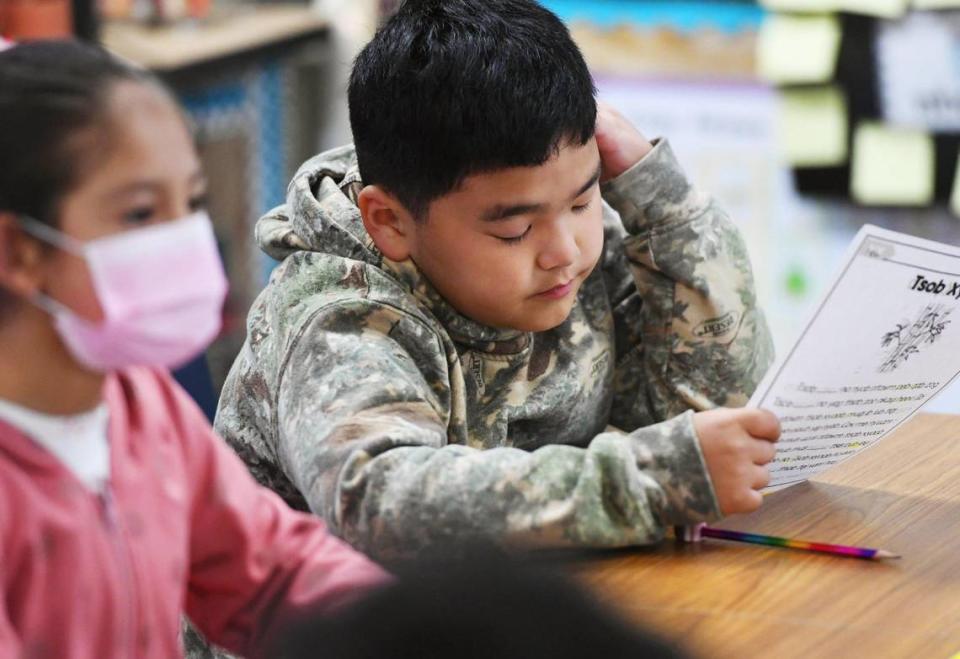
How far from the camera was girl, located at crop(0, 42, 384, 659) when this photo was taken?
82 centimetres

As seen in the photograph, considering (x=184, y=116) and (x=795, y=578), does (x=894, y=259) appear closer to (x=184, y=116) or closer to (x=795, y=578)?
(x=795, y=578)

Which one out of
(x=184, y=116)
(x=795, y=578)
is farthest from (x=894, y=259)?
(x=184, y=116)

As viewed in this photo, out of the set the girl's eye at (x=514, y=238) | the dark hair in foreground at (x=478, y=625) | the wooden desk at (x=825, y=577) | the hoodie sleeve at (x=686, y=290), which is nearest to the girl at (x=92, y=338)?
the dark hair in foreground at (x=478, y=625)

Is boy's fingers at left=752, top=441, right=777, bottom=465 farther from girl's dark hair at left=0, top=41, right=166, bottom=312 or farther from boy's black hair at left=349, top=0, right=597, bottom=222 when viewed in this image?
girl's dark hair at left=0, top=41, right=166, bottom=312

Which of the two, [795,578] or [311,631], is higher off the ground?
[311,631]

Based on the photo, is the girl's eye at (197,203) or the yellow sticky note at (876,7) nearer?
the girl's eye at (197,203)

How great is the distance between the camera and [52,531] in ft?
2.82

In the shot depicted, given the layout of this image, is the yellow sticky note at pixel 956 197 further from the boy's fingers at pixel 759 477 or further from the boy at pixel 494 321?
the boy's fingers at pixel 759 477

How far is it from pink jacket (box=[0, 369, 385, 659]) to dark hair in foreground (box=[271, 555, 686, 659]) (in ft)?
0.61

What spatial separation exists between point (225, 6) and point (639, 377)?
9.41ft

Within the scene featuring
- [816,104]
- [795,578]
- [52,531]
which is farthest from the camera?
[816,104]

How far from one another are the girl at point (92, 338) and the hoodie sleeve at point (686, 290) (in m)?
0.73

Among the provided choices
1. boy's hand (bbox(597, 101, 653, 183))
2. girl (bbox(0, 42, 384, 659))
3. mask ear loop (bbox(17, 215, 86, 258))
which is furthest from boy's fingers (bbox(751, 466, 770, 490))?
mask ear loop (bbox(17, 215, 86, 258))

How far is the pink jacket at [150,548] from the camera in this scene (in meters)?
0.86
